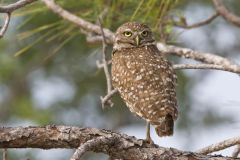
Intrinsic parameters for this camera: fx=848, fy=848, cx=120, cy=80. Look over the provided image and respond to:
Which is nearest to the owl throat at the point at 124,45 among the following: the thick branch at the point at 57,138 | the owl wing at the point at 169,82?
the owl wing at the point at 169,82

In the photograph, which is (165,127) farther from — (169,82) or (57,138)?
(57,138)

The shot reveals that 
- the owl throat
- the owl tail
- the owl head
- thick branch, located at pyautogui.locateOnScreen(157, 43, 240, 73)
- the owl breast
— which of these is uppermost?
the owl head

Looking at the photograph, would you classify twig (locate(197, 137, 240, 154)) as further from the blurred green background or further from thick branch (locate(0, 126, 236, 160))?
the blurred green background

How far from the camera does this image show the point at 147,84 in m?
4.78

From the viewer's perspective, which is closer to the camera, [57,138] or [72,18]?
[57,138]

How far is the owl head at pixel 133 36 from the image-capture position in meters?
5.52

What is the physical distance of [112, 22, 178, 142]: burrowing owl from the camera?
461 cm

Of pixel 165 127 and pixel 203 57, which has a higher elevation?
pixel 203 57

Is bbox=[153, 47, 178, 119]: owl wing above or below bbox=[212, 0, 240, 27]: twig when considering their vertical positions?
below

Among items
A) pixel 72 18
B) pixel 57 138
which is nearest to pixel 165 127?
pixel 57 138

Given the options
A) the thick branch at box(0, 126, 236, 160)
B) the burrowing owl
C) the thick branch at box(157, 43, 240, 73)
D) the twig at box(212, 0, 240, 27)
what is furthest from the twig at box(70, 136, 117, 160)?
the twig at box(212, 0, 240, 27)

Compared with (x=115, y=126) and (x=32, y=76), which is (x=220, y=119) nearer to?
(x=115, y=126)

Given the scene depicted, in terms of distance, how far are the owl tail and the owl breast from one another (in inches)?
0.9

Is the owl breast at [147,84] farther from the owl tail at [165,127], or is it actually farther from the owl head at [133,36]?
the owl head at [133,36]
